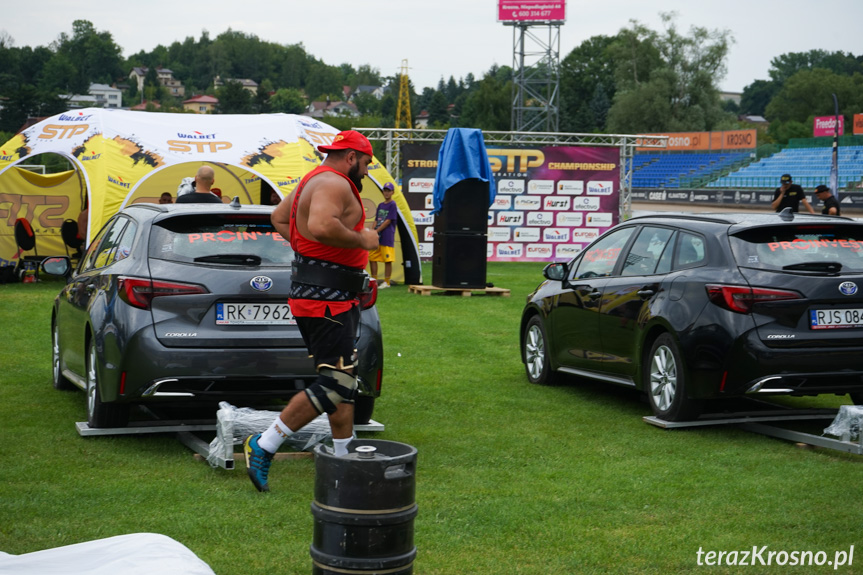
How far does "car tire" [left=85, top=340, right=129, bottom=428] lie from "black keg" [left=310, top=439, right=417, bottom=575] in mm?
3954

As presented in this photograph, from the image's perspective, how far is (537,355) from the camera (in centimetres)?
1052

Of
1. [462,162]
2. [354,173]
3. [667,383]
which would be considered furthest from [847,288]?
→ [462,162]

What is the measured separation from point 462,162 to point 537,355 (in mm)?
9138

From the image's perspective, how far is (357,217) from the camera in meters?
5.99

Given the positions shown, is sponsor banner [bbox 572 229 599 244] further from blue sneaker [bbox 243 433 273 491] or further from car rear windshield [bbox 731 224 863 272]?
blue sneaker [bbox 243 433 273 491]

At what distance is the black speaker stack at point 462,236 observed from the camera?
19219 mm

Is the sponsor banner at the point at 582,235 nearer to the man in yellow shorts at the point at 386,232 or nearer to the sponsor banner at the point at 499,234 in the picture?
the sponsor banner at the point at 499,234

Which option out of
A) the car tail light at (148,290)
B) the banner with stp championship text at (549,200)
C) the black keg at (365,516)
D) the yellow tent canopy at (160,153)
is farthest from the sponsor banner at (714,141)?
the black keg at (365,516)

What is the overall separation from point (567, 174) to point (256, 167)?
11429 mm

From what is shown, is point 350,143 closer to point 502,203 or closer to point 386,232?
point 386,232

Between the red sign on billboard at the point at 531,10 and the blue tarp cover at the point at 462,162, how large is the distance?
6073 centimetres

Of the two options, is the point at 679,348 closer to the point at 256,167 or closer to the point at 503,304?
the point at 503,304

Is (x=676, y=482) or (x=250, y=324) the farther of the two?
(x=250, y=324)

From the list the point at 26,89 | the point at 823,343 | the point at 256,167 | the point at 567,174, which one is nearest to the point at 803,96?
the point at 26,89
